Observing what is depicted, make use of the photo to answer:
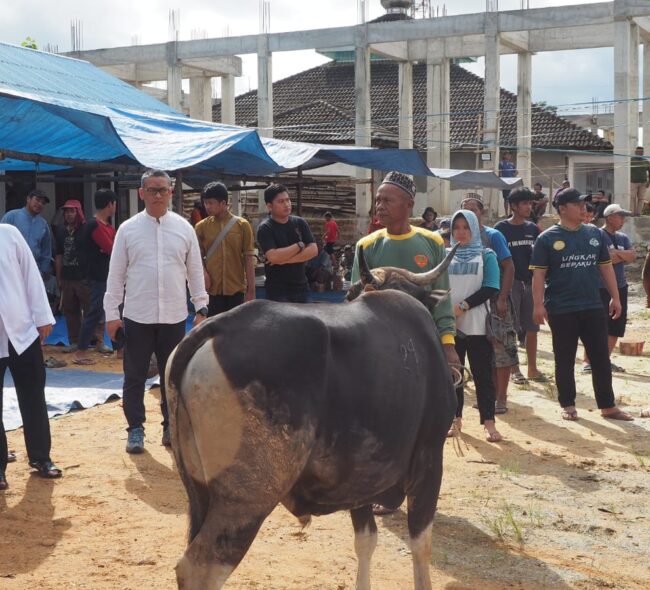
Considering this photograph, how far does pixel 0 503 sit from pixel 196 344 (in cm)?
286

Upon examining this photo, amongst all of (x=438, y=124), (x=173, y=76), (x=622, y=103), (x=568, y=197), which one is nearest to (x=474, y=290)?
(x=568, y=197)

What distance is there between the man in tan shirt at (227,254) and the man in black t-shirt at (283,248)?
41 centimetres

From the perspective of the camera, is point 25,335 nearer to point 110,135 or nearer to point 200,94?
point 110,135

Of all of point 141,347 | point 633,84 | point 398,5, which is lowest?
point 141,347

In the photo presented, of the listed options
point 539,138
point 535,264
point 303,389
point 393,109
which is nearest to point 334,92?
point 393,109

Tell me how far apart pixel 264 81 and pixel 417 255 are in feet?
75.5

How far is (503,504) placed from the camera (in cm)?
563

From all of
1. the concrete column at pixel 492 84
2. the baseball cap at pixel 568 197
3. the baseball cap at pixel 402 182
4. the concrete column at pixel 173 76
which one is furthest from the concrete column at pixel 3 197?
the concrete column at pixel 492 84

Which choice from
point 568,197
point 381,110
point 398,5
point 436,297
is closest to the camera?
point 436,297

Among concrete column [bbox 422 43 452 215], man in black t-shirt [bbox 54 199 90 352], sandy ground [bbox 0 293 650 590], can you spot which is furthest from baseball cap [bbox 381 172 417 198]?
concrete column [bbox 422 43 452 215]

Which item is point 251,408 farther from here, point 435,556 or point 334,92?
point 334,92

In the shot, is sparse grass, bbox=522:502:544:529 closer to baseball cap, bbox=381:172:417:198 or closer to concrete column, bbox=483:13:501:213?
baseball cap, bbox=381:172:417:198

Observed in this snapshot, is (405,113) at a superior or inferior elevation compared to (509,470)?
superior

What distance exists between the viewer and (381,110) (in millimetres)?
32375
